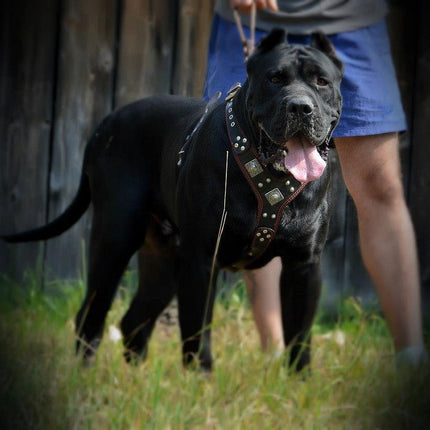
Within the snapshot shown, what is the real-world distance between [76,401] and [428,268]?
2.41m

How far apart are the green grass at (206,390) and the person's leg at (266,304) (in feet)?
0.36

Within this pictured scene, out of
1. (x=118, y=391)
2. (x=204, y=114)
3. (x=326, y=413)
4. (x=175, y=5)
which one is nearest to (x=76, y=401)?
(x=118, y=391)

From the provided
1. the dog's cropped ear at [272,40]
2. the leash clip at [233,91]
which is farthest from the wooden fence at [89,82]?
the dog's cropped ear at [272,40]

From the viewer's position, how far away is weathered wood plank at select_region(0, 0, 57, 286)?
176 inches

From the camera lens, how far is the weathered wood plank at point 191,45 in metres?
4.44

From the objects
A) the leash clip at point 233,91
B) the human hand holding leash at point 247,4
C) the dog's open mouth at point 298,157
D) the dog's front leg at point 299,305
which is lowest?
the dog's front leg at point 299,305

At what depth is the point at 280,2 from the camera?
3.16 metres

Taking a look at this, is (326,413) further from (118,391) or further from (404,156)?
(404,156)

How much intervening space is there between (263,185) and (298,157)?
0.68 feet

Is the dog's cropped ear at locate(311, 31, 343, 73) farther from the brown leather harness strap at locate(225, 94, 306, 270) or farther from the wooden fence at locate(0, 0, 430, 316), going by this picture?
the wooden fence at locate(0, 0, 430, 316)

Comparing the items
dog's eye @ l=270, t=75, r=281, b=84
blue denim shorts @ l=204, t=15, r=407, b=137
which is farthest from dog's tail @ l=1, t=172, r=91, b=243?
dog's eye @ l=270, t=75, r=281, b=84

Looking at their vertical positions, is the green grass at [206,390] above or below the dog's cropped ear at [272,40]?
below

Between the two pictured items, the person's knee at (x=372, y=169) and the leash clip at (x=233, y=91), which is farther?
the person's knee at (x=372, y=169)

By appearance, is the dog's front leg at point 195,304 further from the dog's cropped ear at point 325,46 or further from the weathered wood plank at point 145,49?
the weathered wood plank at point 145,49
